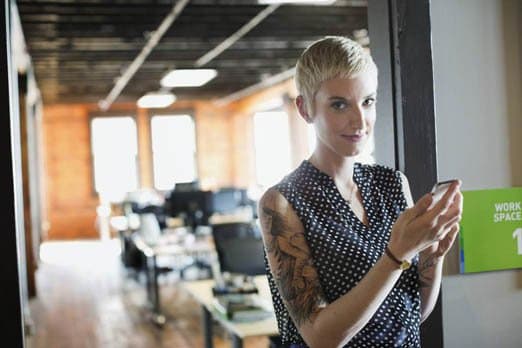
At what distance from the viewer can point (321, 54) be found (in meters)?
1.53

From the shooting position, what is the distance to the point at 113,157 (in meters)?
16.8

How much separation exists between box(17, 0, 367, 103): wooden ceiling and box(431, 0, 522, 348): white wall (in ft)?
13.8

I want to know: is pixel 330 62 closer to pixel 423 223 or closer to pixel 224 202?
pixel 423 223

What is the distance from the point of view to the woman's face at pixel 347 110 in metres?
1.51

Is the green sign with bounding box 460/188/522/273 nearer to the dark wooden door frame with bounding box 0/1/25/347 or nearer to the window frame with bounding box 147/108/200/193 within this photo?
the dark wooden door frame with bounding box 0/1/25/347

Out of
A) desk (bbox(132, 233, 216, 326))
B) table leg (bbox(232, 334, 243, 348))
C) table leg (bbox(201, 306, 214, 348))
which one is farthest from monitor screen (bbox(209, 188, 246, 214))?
table leg (bbox(232, 334, 243, 348))

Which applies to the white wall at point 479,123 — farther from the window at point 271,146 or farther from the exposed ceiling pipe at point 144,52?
the window at point 271,146

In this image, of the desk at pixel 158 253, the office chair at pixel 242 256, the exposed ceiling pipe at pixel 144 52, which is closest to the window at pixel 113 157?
the exposed ceiling pipe at pixel 144 52

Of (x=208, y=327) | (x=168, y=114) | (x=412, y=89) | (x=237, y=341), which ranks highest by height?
(x=168, y=114)

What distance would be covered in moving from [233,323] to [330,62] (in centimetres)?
221

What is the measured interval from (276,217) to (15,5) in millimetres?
5199

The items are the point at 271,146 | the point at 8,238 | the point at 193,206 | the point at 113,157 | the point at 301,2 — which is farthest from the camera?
the point at 113,157

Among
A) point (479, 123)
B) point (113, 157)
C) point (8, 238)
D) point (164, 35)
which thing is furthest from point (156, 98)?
point (8, 238)

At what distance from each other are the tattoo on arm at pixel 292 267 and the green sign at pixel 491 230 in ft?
2.62
